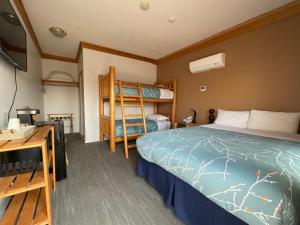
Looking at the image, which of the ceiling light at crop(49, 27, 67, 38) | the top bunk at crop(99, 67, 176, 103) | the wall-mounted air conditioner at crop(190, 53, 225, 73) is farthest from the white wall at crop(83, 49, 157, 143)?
the wall-mounted air conditioner at crop(190, 53, 225, 73)

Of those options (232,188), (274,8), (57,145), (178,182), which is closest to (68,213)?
(57,145)

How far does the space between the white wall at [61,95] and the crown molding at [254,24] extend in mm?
3663

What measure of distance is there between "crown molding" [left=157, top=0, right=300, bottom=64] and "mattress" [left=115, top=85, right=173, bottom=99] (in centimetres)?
117

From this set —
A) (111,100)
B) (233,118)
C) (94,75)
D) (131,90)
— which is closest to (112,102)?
(111,100)

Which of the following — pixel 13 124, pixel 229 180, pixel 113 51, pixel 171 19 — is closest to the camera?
pixel 229 180

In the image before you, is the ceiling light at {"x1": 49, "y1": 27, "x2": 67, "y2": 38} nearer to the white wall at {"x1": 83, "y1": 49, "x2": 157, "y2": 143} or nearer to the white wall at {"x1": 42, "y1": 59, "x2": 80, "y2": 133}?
the white wall at {"x1": 83, "y1": 49, "x2": 157, "y2": 143}

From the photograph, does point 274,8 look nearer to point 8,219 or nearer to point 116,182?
point 116,182

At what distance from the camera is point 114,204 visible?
1.45 metres

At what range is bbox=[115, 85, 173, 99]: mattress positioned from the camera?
3016 mm

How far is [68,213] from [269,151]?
193 centimetres

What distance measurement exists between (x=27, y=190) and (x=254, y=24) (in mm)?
3570

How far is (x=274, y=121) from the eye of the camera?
199 centimetres

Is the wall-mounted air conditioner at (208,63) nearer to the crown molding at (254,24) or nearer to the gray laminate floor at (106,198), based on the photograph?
the crown molding at (254,24)

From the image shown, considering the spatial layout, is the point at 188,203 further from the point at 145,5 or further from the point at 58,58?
the point at 58,58
